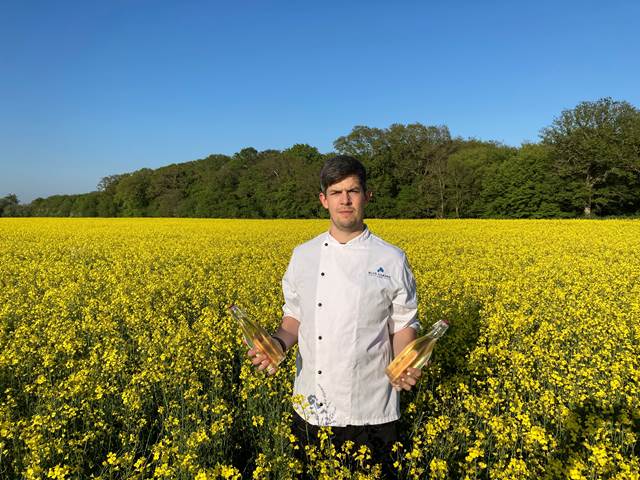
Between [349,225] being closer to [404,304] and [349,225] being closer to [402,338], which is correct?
[404,304]

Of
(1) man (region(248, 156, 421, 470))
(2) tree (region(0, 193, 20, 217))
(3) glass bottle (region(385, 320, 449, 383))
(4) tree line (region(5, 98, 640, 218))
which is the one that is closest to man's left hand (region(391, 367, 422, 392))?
(3) glass bottle (region(385, 320, 449, 383))

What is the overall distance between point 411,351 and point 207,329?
13.3 feet

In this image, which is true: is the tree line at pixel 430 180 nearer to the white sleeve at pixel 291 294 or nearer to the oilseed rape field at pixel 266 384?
the oilseed rape field at pixel 266 384

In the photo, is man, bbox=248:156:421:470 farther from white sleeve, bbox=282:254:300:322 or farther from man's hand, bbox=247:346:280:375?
white sleeve, bbox=282:254:300:322

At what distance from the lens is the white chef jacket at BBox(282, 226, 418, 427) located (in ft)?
8.13

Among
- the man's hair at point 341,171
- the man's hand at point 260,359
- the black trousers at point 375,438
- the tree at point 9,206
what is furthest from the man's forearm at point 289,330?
the tree at point 9,206

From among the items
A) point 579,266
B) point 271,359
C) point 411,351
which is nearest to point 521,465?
point 411,351

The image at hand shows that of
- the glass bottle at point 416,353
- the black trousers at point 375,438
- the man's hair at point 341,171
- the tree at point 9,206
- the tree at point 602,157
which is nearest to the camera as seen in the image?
the glass bottle at point 416,353

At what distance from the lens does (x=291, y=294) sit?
2834 mm

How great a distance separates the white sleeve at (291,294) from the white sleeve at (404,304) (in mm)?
668

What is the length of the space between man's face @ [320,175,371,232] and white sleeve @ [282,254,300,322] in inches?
20.5

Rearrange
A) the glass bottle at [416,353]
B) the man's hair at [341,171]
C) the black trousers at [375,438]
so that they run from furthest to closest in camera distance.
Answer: the black trousers at [375,438]
the man's hair at [341,171]
the glass bottle at [416,353]

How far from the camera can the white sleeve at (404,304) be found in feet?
8.20

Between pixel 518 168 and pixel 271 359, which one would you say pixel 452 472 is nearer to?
pixel 271 359
